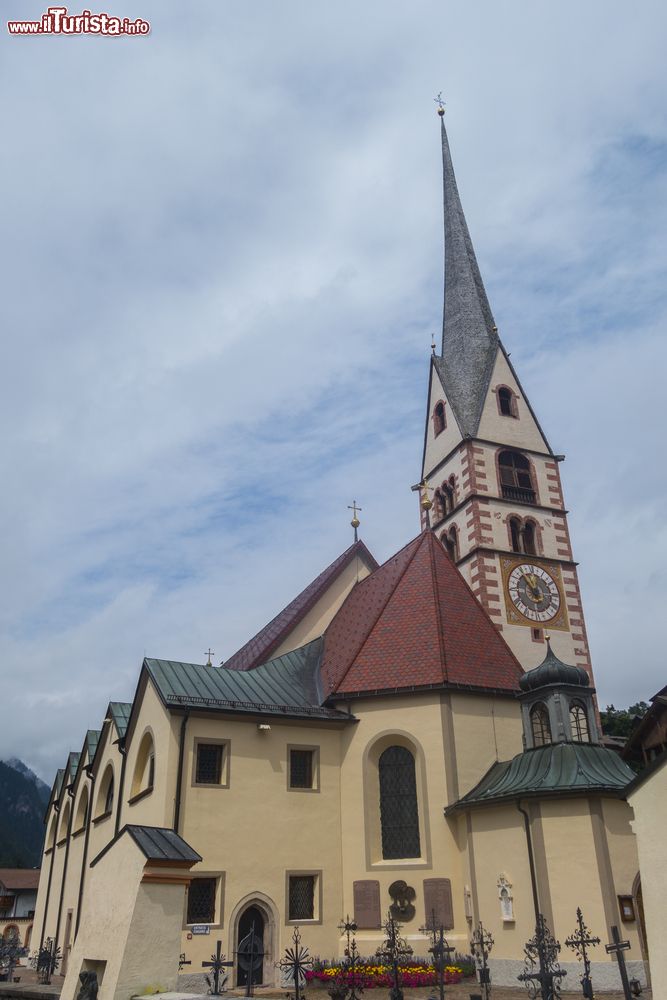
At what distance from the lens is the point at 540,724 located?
21359 millimetres

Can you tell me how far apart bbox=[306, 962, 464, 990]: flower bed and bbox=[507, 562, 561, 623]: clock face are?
13.8 meters

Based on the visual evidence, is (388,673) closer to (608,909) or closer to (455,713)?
(455,713)

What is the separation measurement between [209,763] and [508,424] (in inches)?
788

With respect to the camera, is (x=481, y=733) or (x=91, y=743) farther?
(x=91, y=743)

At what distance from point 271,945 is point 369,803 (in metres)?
4.03

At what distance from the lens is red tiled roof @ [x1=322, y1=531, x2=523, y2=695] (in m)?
23.0

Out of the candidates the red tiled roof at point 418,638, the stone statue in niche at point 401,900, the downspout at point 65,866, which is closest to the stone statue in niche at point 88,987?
the stone statue in niche at point 401,900

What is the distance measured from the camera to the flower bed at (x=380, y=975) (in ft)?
58.8

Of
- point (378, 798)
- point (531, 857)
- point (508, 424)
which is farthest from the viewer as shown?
point (508, 424)

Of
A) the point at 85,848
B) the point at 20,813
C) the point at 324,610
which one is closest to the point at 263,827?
the point at 324,610

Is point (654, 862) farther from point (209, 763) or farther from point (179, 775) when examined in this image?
point (209, 763)

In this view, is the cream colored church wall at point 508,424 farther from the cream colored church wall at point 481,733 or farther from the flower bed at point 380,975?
the flower bed at point 380,975

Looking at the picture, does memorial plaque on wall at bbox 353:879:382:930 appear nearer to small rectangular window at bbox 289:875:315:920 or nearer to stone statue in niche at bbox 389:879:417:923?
Result: stone statue in niche at bbox 389:879:417:923

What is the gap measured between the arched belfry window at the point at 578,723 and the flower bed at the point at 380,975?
5943 millimetres
